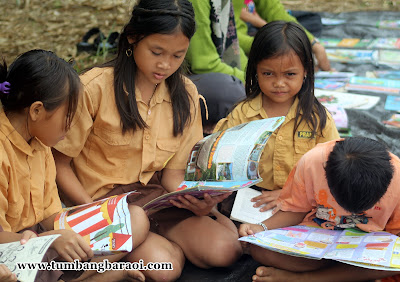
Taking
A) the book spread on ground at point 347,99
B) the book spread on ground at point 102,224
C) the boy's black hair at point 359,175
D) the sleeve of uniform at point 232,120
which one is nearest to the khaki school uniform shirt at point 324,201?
the boy's black hair at point 359,175

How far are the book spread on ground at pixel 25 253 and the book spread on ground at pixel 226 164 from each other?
0.43m

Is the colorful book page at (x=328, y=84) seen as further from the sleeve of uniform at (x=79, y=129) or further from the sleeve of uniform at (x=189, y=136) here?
the sleeve of uniform at (x=79, y=129)

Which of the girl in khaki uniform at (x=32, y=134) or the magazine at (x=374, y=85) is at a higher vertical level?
the girl in khaki uniform at (x=32, y=134)

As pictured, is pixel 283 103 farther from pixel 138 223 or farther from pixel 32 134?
pixel 32 134

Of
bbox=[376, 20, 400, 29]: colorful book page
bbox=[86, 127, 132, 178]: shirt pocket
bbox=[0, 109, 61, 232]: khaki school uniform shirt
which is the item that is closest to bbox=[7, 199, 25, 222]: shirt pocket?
bbox=[0, 109, 61, 232]: khaki school uniform shirt

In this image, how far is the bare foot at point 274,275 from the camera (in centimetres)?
176

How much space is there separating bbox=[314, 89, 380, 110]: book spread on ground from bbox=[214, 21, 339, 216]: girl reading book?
0.95 meters

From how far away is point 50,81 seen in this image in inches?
58.9

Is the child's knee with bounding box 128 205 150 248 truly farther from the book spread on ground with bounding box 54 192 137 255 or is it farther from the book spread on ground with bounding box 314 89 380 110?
the book spread on ground with bounding box 314 89 380 110

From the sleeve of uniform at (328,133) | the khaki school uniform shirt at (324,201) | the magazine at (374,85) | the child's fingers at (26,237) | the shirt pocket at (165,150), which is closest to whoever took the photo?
the child's fingers at (26,237)

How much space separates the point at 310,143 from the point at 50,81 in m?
1.01

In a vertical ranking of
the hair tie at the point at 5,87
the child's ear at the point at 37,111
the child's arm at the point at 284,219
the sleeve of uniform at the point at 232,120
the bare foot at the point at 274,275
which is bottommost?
the bare foot at the point at 274,275

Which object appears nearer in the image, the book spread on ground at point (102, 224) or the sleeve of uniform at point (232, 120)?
the book spread on ground at point (102, 224)

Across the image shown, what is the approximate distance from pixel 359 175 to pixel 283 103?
0.64 meters
